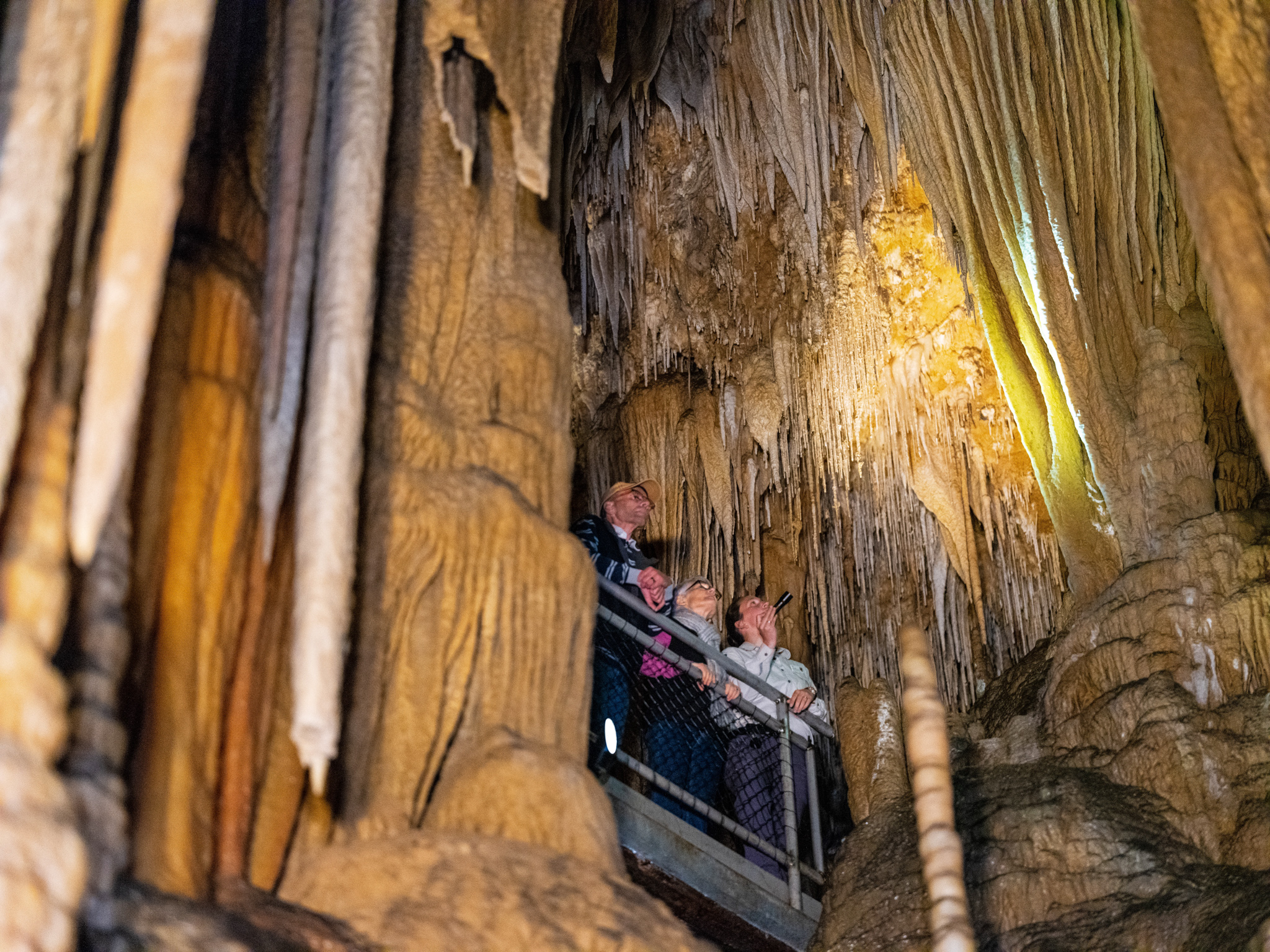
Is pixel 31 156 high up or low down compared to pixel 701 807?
up

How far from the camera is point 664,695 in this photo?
15.4ft

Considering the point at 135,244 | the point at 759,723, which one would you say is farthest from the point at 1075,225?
the point at 135,244

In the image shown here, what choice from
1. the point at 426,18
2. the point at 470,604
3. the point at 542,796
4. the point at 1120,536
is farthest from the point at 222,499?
the point at 1120,536

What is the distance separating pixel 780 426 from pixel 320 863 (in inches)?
232

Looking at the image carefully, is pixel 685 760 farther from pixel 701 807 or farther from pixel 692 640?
pixel 692 640

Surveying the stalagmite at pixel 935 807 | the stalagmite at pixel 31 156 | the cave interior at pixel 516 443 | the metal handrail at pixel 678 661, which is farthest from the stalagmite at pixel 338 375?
the metal handrail at pixel 678 661

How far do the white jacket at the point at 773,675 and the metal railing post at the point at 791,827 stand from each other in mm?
259

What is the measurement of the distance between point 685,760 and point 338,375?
2.52 meters

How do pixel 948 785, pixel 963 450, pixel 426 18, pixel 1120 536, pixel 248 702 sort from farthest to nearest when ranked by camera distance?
1. pixel 963 450
2. pixel 1120 536
3. pixel 426 18
4. pixel 948 785
5. pixel 248 702

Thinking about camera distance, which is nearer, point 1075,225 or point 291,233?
point 291,233

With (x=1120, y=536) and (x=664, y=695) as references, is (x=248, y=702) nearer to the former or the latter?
(x=664, y=695)

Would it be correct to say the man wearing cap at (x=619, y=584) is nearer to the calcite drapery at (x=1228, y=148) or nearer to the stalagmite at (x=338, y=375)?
the stalagmite at (x=338, y=375)

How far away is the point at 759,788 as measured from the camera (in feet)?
15.7

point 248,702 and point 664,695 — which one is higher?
point 664,695
